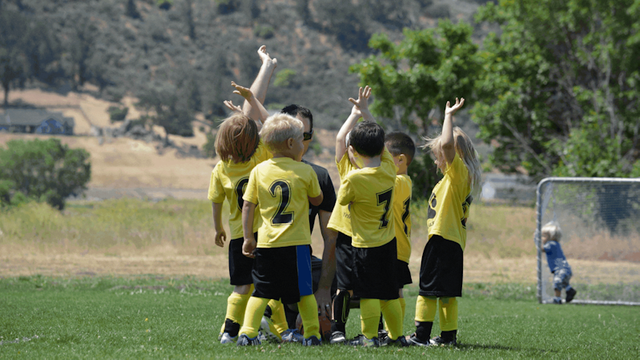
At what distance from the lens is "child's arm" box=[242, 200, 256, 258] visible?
14.9ft

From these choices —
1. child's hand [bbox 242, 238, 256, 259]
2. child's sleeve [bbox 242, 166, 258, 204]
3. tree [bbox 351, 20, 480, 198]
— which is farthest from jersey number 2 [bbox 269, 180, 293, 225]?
tree [bbox 351, 20, 480, 198]

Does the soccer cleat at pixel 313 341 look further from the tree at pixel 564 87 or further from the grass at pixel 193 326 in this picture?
the tree at pixel 564 87

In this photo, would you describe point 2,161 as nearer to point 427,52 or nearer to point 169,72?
point 427,52

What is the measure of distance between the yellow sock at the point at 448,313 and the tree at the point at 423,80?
15823 millimetres

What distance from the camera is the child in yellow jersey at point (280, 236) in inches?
178

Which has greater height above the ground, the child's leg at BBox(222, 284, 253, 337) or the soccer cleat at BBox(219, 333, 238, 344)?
the child's leg at BBox(222, 284, 253, 337)

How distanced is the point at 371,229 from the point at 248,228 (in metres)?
0.95

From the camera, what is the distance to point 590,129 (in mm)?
20266

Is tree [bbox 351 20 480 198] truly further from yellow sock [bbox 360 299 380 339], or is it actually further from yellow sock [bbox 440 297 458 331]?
yellow sock [bbox 360 299 380 339]

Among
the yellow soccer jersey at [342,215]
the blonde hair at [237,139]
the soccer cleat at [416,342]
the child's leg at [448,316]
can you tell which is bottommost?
the soccer cleat at [416,342]

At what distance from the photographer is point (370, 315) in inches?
184

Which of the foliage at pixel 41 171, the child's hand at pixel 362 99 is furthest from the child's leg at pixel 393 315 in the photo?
the foliage at pixel 41 171

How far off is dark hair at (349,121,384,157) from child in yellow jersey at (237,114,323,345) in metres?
0.44

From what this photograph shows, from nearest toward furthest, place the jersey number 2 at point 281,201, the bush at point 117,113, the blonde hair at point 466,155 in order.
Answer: the jersey number 2 at point 281,201, the blonde hair at point 466,155, the bush at point 117,113
